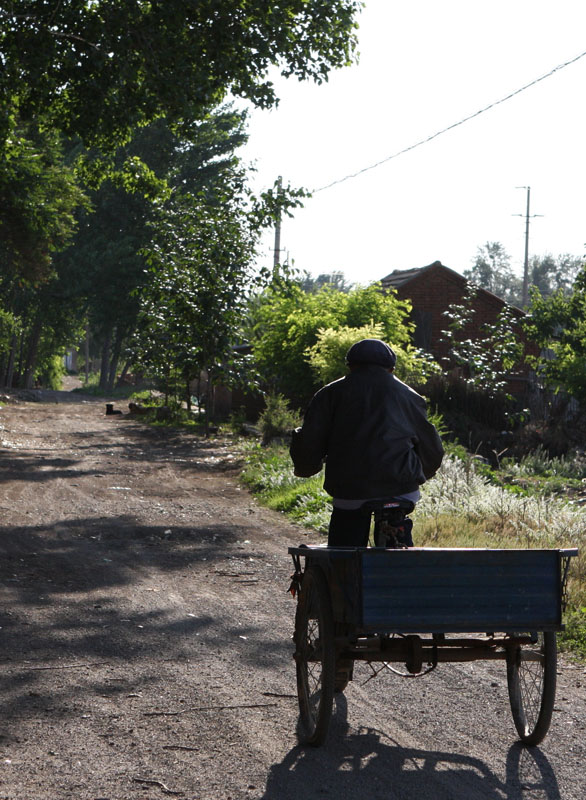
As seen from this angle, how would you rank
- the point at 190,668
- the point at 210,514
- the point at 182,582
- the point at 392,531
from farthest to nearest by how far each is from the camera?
the point at 210,514 → the point at 182,582 → the point at 190,668 → the point at 392,531

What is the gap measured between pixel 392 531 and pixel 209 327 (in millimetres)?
19902

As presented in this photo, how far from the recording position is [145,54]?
16.0 m

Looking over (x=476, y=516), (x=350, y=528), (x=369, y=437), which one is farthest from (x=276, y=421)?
(x=369, y=437)

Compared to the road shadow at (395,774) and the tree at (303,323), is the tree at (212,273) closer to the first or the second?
the tree at (303,323)

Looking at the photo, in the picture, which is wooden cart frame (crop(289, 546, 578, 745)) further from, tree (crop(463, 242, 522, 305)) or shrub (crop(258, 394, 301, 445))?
tree (crop(463, 242, 522, 305))

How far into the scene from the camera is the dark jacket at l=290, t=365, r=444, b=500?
501 centimetres

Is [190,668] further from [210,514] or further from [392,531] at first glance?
[210,514]

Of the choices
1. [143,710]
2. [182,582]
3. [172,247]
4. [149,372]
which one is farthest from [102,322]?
[143,710]

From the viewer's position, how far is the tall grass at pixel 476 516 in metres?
8.99

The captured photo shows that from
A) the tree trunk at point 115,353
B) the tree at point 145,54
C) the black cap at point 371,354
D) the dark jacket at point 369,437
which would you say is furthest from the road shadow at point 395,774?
the tree trunk at point 115,353

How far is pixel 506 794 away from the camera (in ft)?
14.0

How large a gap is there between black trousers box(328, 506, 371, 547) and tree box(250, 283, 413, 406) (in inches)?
690

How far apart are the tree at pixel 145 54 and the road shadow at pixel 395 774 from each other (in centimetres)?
1357

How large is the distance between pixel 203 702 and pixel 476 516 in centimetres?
638
